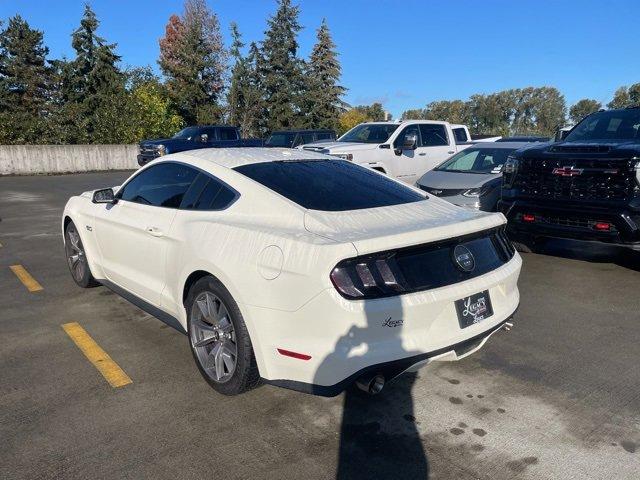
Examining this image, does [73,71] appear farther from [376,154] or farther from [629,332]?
[629,332]

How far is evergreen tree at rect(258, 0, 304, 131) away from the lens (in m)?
43.1

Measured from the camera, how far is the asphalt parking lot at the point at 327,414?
259 cm

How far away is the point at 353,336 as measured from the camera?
261 cm

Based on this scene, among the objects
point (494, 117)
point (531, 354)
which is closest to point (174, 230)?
point (531, 354)

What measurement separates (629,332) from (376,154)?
295 inches

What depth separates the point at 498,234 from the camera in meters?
3.48

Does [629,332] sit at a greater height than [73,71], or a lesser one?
lesser

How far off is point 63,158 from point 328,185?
79.0ft

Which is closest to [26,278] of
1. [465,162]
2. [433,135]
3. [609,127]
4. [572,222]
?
[572,222]

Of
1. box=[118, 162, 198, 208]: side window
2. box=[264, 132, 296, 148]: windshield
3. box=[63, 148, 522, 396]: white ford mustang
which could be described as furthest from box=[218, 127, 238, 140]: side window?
box=[63, 148, 522, 396]: white ford mustang

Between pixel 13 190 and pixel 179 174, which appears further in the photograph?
pixel 13 190

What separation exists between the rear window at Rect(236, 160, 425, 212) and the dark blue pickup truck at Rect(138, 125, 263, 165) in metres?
16.4

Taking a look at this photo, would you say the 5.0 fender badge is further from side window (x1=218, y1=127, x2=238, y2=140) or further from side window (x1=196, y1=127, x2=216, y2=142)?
side window (x1=218, y1=127, x2=238, y2=140)

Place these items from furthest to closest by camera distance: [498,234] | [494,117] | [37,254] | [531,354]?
[494,117] → [37,254] → [531,354] → [498,234]
